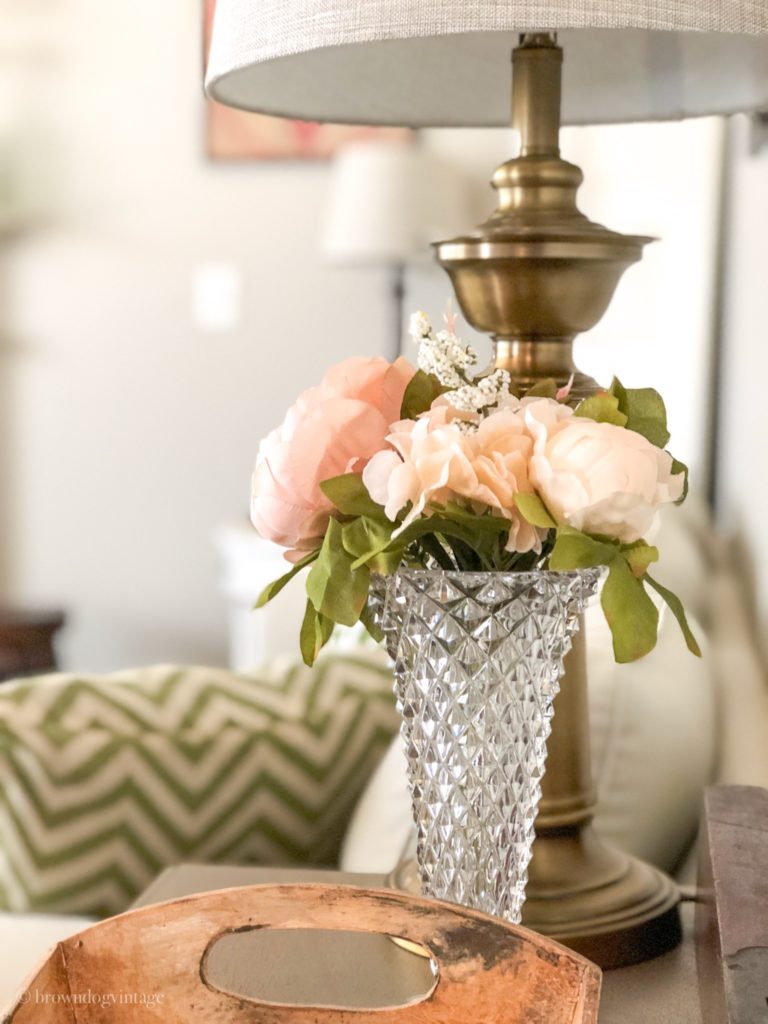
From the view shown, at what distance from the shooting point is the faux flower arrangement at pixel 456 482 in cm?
56

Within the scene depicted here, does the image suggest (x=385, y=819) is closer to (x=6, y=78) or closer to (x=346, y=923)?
(x=346, y=923)

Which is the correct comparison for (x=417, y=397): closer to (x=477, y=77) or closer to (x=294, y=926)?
(x=294, y=926)

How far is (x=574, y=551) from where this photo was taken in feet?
1.83

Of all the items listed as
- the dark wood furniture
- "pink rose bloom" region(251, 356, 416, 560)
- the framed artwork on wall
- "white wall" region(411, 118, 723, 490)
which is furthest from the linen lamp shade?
the framed artwork on wall

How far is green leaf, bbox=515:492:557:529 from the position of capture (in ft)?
1.84

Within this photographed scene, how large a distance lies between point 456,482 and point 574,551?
60 millimetres

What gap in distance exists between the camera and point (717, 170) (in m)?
2.29

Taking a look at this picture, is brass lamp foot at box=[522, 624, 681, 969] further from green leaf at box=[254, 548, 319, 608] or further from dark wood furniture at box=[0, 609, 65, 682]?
dark wood furniture at box=[0, 609, 65, 682]

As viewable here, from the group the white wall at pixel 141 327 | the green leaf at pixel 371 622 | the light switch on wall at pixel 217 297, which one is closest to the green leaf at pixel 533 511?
the green leaf at pixel 371 622

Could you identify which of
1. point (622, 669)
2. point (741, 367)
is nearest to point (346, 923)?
point (622, 669)

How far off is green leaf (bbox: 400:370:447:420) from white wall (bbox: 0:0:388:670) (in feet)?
8.07

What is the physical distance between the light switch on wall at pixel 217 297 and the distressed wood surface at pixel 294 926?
8.78 ft

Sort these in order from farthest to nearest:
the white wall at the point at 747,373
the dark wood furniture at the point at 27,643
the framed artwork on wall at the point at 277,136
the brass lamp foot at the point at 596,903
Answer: the framed artwork on wall at the point at 277,136
the dark wood furniture at the point at 27,643
the white wall at the point at 747,373
the brass lamp foot at the point at 596,903

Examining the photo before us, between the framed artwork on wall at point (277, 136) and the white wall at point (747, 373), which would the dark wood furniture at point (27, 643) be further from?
the white wall at point (747, 373)
